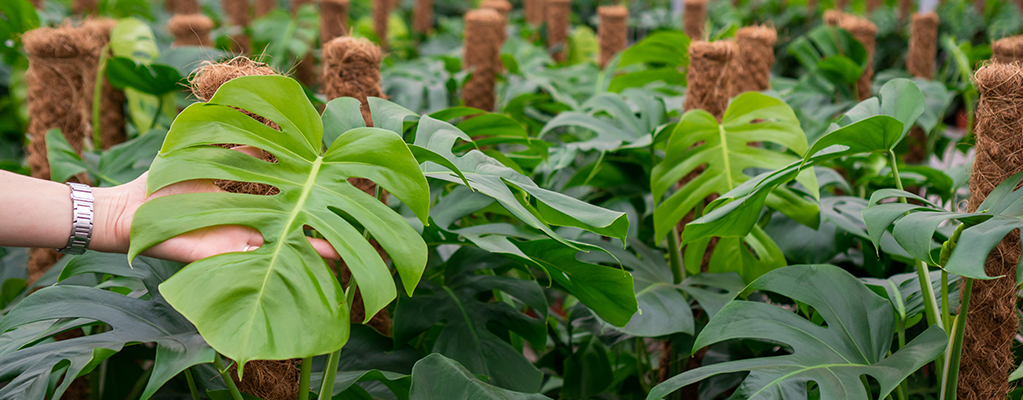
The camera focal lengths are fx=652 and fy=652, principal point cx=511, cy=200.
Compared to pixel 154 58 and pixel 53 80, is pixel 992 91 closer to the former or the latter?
pixel 53 80

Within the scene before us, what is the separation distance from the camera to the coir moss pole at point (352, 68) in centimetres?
104

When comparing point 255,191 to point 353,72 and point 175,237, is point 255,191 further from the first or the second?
point 353,72

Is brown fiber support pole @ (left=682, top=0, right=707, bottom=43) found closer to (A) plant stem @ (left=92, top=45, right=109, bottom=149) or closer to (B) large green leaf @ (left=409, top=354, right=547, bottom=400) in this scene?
(A) plant stem @ (left=92, top=45, right=109, bottom=149)

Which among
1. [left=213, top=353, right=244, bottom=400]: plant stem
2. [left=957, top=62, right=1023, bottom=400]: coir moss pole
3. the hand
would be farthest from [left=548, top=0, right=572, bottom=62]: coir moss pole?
[left=213, top=353, right=244, bottom=400]: plant stem

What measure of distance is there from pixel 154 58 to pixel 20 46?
0.36 metres

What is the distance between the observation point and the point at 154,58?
5.66 feet

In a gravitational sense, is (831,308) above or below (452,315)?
above

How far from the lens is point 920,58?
7.25 feet

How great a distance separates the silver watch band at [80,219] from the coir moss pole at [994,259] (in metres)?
1.07

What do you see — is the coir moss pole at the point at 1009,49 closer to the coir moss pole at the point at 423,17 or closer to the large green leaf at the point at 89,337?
the large green leaf at the point at 89,337

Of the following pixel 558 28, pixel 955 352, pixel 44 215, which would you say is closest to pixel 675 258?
pixel 955 352

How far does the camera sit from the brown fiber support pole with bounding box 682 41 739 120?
4.06ft

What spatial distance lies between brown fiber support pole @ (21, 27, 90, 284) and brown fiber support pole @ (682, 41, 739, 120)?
1.16 meters

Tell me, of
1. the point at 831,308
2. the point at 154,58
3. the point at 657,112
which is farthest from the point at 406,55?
the point at 831,308
